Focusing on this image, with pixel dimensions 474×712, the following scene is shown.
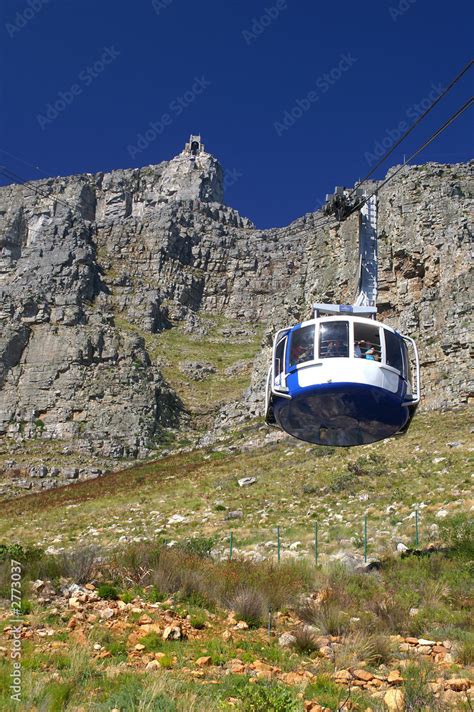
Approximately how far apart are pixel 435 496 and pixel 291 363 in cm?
1065

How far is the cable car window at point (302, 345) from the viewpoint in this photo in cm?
1190

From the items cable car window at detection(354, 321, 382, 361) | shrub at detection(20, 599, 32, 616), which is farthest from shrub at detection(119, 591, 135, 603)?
cable car window at detection(354, 321, 382, 361)

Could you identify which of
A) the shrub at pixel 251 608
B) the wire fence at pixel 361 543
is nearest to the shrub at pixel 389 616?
the shrub at pixel 251 608

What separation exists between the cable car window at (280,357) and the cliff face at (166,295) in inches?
1008

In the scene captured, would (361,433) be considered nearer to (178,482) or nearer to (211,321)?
(178,482)

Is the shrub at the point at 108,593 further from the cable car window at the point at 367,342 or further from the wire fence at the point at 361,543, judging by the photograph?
the cable car window at the point at 367,342

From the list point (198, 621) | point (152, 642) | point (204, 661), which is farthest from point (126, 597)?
point (204, 661)

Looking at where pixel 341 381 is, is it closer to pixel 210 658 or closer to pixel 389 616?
pixel 389 616

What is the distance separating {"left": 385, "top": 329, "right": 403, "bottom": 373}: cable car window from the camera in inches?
465

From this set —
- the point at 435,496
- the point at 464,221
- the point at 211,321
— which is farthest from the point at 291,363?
the point at 211,321

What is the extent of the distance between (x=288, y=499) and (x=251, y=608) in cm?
1331

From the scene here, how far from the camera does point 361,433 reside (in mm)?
12859

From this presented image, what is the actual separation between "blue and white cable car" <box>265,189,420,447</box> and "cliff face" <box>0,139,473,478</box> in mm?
25120

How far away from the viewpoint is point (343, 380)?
11289 mm
